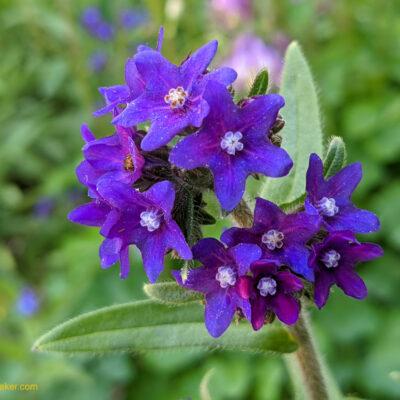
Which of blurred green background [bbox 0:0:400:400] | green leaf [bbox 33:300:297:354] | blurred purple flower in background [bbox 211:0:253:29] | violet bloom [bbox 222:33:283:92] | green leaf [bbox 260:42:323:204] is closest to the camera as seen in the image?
green leaf [bbox 33:300:297:354]

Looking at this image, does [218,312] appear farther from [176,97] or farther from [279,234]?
[176,97]

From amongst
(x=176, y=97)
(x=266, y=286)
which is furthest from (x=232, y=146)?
(x=266, y=286)

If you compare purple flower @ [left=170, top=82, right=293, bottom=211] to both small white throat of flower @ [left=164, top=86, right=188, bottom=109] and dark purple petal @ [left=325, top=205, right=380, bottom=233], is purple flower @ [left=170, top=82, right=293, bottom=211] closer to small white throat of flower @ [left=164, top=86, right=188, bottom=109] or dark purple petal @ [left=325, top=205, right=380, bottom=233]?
small white throat of flower @ [left=164, top=86, right=188, bottom=109]

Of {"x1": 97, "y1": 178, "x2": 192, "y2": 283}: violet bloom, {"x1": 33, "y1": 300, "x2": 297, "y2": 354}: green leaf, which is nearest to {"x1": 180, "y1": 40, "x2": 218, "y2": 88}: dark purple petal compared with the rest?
{"x1": 97, "y1": 178, "x2": 192, "y2": 283}: violet bloom

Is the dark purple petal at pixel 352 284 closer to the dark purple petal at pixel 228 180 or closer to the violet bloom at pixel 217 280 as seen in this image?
the violet bloom at pixel 217 280

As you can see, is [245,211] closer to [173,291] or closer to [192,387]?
[173,291]

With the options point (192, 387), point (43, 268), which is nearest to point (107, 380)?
point (192, 387)
